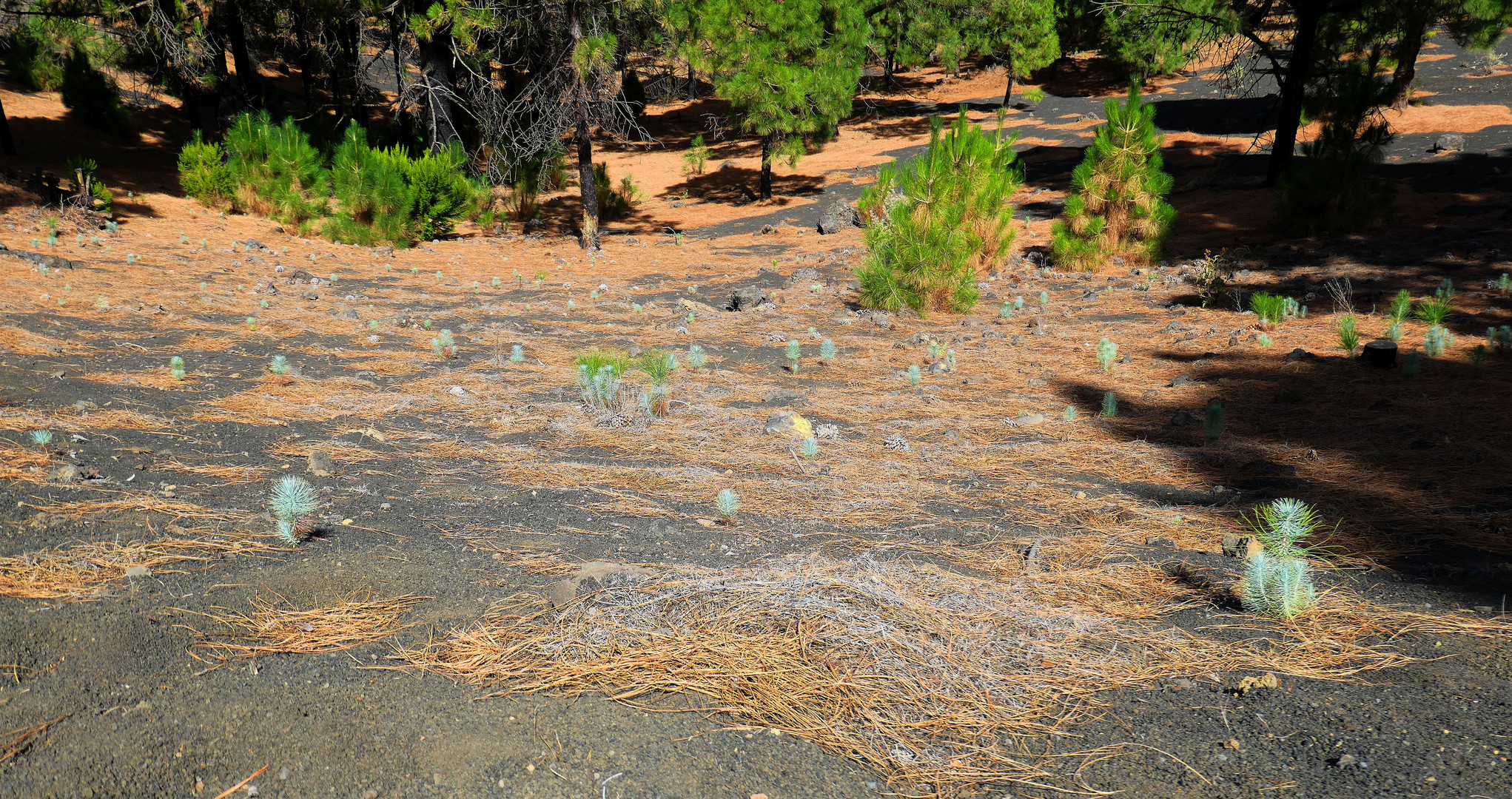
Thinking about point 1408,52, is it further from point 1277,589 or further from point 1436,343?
point 1277,589

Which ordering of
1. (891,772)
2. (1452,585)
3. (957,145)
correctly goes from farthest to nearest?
(957,145), (1452,585), (891,772)

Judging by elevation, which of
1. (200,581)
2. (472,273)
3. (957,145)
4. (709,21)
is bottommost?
(472,273)

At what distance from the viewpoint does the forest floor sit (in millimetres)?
1611

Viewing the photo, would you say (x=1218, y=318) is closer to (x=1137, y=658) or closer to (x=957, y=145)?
(x=957, y=145)

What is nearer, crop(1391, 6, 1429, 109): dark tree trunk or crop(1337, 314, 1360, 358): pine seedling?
crop(1337, 314, 1360, 358): pine seedling

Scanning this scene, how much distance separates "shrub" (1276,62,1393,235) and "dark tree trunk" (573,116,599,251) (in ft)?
31.7

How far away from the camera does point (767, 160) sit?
17.2m

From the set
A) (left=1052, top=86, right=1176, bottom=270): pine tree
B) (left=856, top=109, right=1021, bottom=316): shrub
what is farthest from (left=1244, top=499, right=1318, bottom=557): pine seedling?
(left=1052, top=86, right=1176, bottom=270): pine tree

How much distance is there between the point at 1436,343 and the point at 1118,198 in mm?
4473

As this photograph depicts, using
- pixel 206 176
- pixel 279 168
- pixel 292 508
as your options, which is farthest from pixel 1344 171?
pixel 206 176

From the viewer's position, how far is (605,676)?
1869mm

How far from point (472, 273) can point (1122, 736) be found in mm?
9991

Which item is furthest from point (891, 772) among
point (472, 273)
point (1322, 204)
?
point (1322, 204)

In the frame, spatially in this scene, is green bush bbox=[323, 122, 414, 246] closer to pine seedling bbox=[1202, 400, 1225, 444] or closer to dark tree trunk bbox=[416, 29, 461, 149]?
dark tree trunk bbox=[416, 29, 461, 149]
